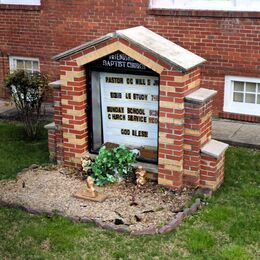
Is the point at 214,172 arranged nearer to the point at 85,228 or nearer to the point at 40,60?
the point at 85,228

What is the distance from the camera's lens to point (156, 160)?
24.4ft

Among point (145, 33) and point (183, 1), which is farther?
point (183, 1)

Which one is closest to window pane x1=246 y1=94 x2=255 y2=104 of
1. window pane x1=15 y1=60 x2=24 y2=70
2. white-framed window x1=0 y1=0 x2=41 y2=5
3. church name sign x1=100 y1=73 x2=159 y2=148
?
church name sign x1=100 y1=73 x2=159 y2=148

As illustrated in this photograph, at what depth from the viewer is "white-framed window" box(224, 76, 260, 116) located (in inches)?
403

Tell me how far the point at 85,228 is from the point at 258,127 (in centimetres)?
483

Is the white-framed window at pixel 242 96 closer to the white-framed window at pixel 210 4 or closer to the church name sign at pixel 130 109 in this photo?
the white-framed window at pixel 210 4

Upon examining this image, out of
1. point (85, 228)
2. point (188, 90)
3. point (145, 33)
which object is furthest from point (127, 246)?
point (145, 33)

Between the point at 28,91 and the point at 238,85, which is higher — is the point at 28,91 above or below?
above

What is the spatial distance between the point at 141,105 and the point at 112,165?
3.03ft

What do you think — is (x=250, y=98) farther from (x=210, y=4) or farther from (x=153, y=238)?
(x=153, y=238)

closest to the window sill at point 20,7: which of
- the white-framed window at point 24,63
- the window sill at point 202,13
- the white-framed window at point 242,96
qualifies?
the white-framed window at point 24,63

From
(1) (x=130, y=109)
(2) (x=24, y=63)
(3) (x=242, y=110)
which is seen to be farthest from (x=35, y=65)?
(1) (x=130, y=109)

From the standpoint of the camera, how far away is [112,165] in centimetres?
735

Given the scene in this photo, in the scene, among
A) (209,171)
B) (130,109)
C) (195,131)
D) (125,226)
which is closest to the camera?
(125,226)
